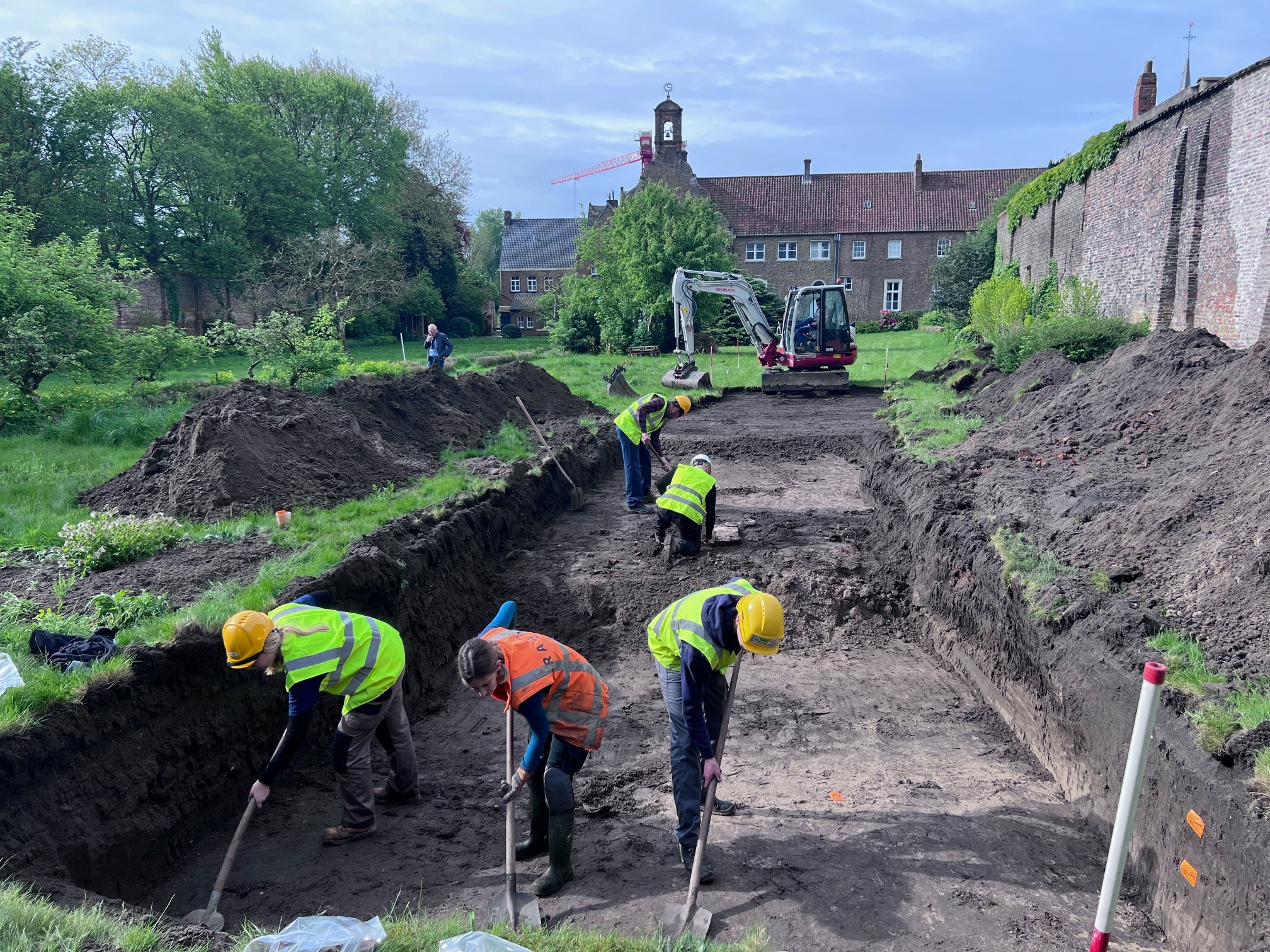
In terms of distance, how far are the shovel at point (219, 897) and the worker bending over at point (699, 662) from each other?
7.89 ft

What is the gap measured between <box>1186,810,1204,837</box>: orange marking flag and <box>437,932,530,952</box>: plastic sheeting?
125 inches

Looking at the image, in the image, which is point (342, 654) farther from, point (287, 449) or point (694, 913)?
point (287, 449)

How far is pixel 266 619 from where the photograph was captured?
448 centimetres

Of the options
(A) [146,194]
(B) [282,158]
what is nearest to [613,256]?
(B) [282,158]

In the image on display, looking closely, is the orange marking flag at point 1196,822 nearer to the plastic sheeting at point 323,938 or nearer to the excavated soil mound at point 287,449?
the plastic sheeting at point 323,938

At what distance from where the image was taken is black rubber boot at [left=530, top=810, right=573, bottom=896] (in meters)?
4.41

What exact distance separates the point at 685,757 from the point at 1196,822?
2549 mm

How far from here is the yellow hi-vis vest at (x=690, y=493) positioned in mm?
8516

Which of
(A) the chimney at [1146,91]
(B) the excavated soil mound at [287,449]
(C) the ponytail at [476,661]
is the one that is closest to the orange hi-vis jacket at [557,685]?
(C) the ponytail at [476,661]

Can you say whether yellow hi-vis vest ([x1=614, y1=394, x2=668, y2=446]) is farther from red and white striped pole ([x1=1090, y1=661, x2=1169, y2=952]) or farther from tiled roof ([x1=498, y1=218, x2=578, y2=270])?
tiled roof ([x1=498, y1=218, x2=578, y2=270])

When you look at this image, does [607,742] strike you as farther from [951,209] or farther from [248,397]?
[951,209]

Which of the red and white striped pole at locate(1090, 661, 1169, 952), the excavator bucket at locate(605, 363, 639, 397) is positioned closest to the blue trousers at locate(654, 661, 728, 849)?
the red and white striped pole at locate(1090, 661, 1169, 952)

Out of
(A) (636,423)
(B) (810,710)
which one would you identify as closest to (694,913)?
(B) (810,710)

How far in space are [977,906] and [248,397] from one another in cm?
957
